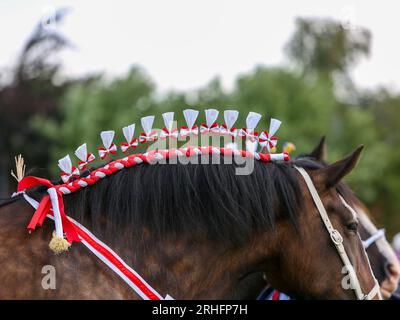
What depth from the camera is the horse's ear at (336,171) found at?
11.3 ft

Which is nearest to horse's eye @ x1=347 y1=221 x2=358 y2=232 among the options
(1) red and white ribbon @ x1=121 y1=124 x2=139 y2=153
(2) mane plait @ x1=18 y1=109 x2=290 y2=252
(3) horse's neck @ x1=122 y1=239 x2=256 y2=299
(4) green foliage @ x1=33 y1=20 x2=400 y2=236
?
(2) mane plait @ x1=18 y1=109 x2=290 y2=252

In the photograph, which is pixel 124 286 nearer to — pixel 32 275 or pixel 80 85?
pixel 32 275

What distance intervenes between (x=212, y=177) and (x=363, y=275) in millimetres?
1119

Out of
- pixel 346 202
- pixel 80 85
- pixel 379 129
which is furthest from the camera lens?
pixel 379 129

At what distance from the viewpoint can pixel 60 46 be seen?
2238 cm

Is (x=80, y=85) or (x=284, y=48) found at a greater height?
(x=284, y=48)

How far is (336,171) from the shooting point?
3.54 m

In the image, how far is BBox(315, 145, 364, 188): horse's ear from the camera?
345cm

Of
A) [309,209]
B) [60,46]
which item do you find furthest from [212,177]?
[60,46]

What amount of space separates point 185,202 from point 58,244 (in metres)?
0.74

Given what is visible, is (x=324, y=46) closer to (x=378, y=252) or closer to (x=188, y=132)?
(x=378, y=252)

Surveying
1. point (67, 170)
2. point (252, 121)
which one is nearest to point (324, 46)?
point (252, 121)

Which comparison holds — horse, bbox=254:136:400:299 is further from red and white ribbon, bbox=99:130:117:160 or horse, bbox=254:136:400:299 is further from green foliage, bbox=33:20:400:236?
green foliage, bbox=33:20:400:236

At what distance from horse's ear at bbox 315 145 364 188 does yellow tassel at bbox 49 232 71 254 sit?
5.00 feet
